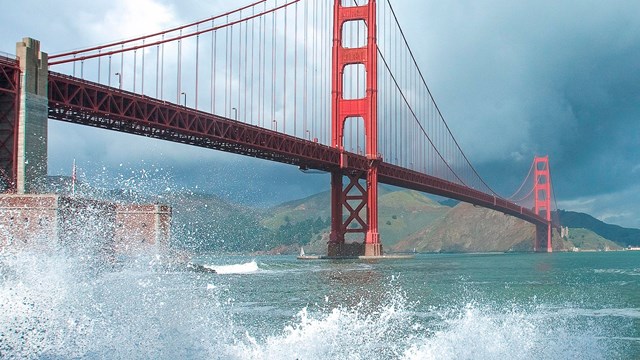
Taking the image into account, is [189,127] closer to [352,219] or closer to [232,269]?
[232,269]

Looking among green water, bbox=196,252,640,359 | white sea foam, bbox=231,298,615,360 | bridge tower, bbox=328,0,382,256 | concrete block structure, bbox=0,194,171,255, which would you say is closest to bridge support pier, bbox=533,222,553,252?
bridge tower, bbox=328,0,382,256

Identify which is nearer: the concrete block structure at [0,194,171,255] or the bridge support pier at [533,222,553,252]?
the concrete block structure at [0,194,171,255]

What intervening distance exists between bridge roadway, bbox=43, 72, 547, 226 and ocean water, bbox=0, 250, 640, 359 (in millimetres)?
15223

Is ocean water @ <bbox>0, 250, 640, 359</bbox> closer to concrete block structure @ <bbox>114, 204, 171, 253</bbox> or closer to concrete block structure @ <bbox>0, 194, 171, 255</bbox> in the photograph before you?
concrete block structure @ <bbox>0, 194, 171, 255</bbox>

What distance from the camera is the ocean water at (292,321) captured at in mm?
14445

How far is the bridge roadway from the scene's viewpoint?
45156mm

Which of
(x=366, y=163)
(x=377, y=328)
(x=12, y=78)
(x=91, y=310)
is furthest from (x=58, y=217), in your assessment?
(x=366, y=163)

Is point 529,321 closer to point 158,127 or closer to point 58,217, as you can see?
point 58,217

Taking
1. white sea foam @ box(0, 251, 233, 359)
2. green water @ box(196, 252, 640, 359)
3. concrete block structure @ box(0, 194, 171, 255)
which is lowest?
green water @ box(196, 252, 640, 359)

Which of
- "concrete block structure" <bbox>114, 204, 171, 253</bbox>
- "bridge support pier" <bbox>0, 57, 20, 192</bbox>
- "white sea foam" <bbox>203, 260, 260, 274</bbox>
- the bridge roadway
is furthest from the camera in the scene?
"white sea foam" <bbox>203, 260, 260, 274</bbox>

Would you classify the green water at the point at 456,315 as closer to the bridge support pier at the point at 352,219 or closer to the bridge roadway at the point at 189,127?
the bridge roadway at the point at 189,127

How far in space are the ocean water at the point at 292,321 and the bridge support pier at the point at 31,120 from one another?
5.67 meters

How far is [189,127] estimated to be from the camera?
180 feet

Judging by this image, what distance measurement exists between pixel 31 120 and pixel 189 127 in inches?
735
